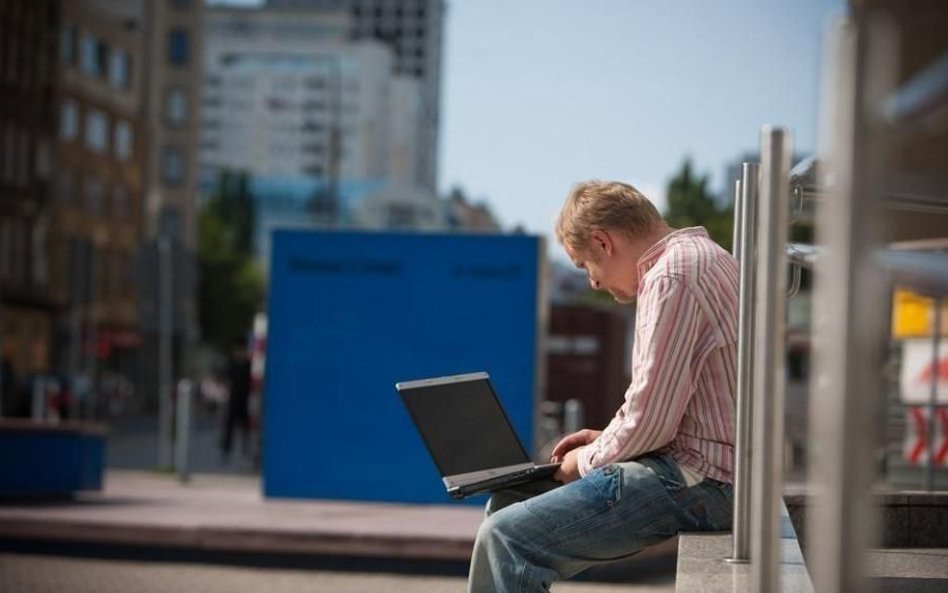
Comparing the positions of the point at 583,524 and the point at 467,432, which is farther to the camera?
the point at 467,432

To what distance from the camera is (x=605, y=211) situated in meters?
4.22

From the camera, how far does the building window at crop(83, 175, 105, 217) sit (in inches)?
2547

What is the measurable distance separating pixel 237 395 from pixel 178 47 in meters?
66.0

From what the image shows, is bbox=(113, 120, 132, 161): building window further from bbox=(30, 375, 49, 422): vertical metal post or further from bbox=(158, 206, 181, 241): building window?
bbox=(30, 375, 49, 422): vertical metal post

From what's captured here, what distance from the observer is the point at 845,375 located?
1.79 m

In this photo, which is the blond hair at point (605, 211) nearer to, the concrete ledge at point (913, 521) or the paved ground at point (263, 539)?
the concrete ledge at point (913, 521)

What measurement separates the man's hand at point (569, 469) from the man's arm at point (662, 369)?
0.77 feet

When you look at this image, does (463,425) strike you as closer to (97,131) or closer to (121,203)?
(97,131)

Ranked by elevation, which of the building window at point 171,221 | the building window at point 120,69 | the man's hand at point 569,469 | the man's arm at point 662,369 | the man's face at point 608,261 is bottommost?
Result: the man's hand at point 569,469

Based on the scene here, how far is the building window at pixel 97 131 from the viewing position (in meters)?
64.9

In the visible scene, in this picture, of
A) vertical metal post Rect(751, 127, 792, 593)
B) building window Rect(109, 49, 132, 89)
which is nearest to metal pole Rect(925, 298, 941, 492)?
vertical metal post Rect(751, 127, 792, 593)

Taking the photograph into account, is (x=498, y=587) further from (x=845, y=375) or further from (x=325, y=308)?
(x=325, y=308)

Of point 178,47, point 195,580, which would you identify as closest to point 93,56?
point 178,47

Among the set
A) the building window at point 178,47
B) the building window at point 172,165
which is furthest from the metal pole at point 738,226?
the building window at point 172,165
